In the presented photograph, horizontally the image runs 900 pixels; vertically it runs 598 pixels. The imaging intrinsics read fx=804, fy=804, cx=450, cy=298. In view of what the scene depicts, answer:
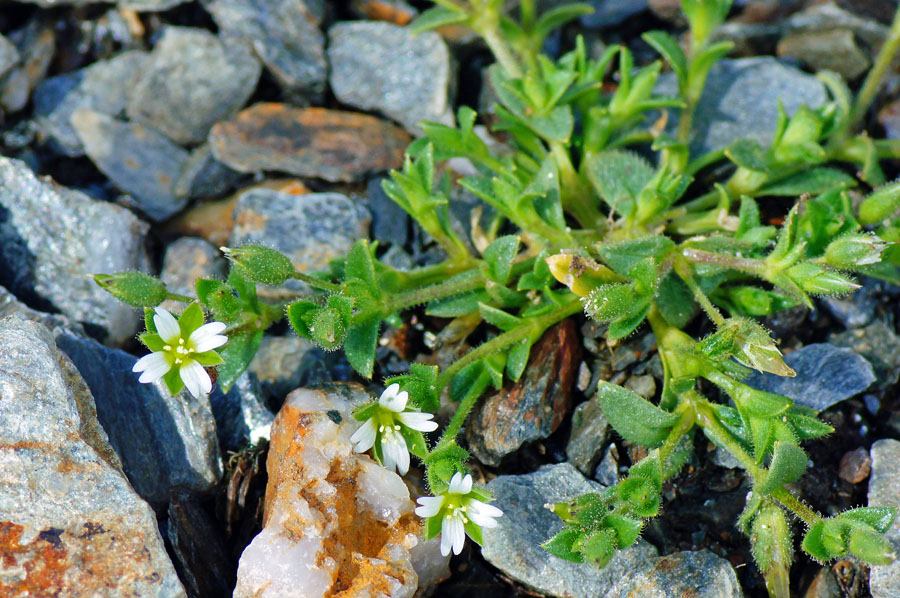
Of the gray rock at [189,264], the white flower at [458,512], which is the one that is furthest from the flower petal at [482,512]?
the gray rock at [189,264]

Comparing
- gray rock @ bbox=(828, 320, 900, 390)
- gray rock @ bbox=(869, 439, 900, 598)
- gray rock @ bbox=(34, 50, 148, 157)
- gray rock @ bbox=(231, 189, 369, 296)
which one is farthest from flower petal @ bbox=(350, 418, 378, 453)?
gray rock @ bbox=(34, 50, 148, 157)

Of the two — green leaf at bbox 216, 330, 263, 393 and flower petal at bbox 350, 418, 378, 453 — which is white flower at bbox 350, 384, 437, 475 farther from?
green leaf at bbox 216, 330, 263, 393

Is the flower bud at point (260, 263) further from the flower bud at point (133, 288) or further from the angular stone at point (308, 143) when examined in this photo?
the angular stone at point (308, 143)

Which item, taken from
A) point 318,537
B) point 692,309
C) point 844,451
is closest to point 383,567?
point 318,537

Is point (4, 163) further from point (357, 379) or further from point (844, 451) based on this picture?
point (844, 451)

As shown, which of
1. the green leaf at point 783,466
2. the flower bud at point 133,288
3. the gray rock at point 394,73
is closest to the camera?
the green leaf at point 783,466

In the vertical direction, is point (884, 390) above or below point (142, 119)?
below
